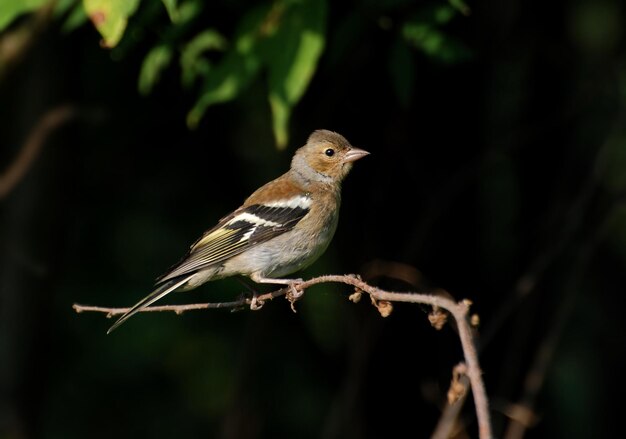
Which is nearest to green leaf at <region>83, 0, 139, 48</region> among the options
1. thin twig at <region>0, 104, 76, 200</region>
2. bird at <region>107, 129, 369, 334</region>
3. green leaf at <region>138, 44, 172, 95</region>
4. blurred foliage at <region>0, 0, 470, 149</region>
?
blurred foliage at <region>0, 0, 470, 149</region>

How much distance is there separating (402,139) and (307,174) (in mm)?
867

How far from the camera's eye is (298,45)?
367 centimetres

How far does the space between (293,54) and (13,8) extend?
44.4 inches

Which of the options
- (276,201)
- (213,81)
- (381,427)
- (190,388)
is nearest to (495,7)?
(276,201)

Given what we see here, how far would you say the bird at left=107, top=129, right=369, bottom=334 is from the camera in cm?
432

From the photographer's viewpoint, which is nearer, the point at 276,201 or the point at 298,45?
the point at 298,45

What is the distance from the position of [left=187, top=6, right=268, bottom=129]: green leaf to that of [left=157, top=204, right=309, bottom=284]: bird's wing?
0.69 metres

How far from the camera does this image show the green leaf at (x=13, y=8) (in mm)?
3539

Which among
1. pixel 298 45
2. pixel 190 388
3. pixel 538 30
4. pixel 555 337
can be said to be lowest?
pixel 190 388

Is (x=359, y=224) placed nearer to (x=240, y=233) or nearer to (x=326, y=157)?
(x=326, y=157)

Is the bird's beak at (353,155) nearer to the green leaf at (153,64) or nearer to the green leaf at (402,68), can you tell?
the green leaf at (402,68)

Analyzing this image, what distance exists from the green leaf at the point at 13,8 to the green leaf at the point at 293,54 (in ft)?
3.17

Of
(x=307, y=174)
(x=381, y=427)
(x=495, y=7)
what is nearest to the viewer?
(x=307, y=174)

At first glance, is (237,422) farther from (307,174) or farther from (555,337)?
(555,337)
